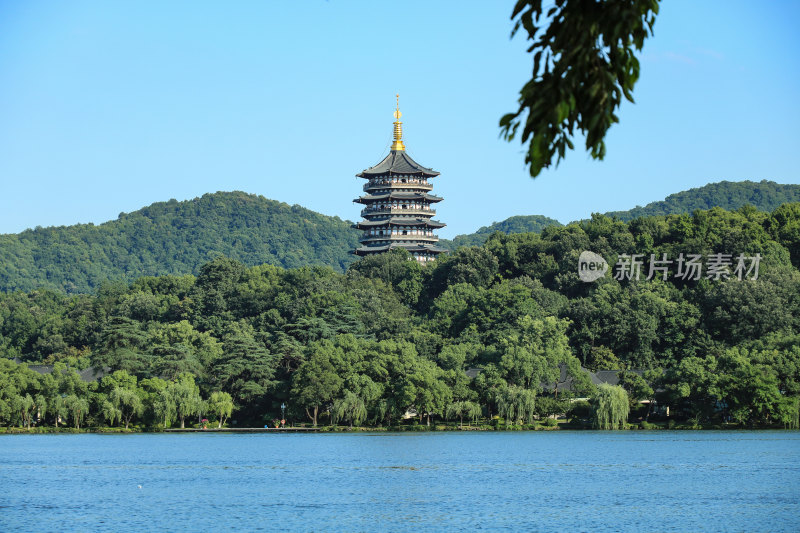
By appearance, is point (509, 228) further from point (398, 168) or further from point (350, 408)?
point (350, 408)

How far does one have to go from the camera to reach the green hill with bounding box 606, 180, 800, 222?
135 m

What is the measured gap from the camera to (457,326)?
211ft

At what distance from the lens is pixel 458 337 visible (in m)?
63.3

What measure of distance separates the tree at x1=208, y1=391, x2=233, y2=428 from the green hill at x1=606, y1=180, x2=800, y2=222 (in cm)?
8941

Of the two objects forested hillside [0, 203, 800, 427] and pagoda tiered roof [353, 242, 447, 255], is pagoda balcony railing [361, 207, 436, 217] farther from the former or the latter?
forested hillside [0, 203, 800, 427]

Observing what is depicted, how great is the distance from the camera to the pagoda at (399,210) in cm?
8250

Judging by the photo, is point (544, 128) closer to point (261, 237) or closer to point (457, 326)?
point (457, 326)

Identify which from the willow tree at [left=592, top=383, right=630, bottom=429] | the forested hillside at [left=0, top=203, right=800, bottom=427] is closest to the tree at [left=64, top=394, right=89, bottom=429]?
the forested hillside at [left=0, top=203, right=800, bottom=427]

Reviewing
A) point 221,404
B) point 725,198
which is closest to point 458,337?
point 221,404

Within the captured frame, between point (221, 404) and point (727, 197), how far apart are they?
332ft

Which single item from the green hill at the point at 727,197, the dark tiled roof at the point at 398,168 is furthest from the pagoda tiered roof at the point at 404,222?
the green hill at the point at 727,197

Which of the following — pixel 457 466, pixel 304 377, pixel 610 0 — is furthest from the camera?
pixel 304 377

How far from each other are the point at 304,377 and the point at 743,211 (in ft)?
118

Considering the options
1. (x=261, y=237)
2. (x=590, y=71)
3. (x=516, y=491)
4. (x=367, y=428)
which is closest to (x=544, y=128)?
(x=590, y=71)
